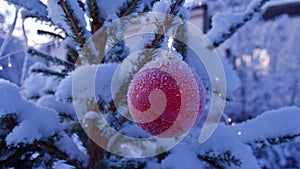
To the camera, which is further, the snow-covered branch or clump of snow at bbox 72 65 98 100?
the snow-covered branch

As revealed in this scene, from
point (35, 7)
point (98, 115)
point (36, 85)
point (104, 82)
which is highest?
point (35, 7)

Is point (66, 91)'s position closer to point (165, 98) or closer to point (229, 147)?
point (165, 98)

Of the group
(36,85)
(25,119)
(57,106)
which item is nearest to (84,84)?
(25,119)

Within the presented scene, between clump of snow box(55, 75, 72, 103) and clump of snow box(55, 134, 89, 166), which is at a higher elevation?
→ clump of snow box(55, 75, 72, 103)

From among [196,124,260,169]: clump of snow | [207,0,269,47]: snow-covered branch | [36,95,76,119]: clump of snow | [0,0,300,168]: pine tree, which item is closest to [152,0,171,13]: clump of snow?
[0,0,300,168]: pine tree

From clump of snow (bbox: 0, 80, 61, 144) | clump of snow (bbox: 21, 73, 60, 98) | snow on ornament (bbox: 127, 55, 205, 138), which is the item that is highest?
snow on ornament (bbox: 127, 55, 205, 138)

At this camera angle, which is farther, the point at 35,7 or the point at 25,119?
the point at 35,7

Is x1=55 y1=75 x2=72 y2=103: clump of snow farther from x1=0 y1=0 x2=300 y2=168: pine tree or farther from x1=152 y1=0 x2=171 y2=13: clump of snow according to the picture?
x1=152 y1=0 x2=171 y2=13: clump of snow

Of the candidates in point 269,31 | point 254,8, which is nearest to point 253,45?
point 269,31

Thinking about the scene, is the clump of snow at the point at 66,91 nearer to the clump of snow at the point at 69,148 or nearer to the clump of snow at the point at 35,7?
the clump of snow at the point at 69,148
